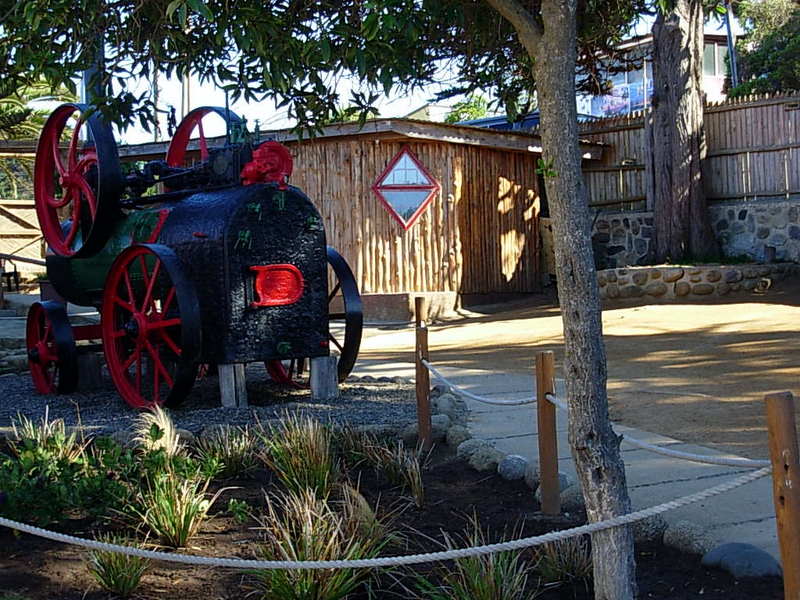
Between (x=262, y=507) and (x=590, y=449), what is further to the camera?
(x=262, y=507)

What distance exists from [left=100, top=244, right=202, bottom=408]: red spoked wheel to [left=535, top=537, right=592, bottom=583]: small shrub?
4104 millimetres

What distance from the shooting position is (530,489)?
5.16 metres

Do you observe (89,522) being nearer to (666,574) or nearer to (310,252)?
(666,574)

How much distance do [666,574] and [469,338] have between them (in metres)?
9.53

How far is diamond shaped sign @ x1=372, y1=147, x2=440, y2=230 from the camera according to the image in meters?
15.8

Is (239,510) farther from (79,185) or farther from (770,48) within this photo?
(770,48)

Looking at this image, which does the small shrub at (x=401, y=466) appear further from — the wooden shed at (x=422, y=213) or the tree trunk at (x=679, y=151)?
the tree trunk at (x=679, y=151)

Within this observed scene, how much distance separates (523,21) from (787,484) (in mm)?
1830

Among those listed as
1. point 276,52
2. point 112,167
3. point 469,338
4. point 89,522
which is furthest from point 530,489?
point 469,338

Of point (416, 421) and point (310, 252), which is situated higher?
point (310, 252)

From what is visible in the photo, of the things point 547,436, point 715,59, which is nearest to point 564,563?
point 547,436

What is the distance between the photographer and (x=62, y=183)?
29.7 ft

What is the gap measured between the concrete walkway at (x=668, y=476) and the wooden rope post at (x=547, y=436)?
0.41m

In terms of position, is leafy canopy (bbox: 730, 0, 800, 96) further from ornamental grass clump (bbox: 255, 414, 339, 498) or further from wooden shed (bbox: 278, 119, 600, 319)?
ornamental grass clump (bbox: 255, 414, 339, 498)
